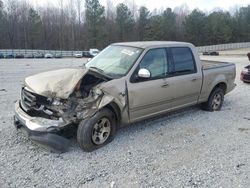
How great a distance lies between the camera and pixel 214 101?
6758 mm

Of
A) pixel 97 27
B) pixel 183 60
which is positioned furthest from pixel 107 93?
pixel 97 27

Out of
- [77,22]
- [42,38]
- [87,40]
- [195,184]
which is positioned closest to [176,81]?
[195,184]

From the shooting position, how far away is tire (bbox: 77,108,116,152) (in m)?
4.11

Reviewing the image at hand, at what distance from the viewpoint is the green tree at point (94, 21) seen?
204 ft

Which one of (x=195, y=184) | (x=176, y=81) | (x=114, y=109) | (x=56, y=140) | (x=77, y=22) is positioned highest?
(x=77, y=22)

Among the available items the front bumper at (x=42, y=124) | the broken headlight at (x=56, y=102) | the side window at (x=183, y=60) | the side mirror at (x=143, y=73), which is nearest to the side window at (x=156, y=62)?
the side mirror at (x=143, y=73)

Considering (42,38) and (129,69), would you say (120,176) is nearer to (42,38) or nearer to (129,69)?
(129,69)

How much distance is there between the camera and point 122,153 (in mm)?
4305

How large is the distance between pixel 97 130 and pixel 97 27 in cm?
6136

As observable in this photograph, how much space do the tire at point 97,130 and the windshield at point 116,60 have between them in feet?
2.52

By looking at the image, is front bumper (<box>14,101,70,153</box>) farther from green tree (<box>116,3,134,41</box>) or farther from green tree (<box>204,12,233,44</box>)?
green tree (<box>204,12,233,44</box>)

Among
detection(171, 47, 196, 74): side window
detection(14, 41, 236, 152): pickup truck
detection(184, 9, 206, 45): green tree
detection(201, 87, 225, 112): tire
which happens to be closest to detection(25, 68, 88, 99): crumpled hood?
detection(14, 41, 236, 152): pickup truck

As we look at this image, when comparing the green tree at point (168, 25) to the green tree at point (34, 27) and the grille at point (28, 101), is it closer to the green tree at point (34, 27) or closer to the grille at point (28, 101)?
the green tree at point (34, 27)

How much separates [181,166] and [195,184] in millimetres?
464
